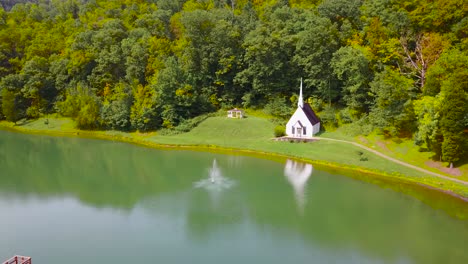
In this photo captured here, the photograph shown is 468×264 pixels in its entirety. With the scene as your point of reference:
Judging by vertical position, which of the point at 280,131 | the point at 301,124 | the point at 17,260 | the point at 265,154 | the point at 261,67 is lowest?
the point at 17,260

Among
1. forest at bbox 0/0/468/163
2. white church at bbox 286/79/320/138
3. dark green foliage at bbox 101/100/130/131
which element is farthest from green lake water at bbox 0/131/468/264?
dark green foliage at bbox 101/100/130/131

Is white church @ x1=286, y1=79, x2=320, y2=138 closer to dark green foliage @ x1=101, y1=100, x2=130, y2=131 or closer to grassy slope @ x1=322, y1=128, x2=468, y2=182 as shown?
grassy slope @ x1=322, y1=128, x2=468, y2=182

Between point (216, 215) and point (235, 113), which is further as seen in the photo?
point (235, 113)

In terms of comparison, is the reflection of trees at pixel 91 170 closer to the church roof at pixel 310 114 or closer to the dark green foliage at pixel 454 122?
the church roof at pixel 310 114

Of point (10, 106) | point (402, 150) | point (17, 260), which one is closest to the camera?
point (17, 260)

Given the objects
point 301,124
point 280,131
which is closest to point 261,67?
point 280,131

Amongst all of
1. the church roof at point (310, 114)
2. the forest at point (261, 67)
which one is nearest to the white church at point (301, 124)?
the church roof at point (310, 114)

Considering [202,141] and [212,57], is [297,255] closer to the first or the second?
[202,141]

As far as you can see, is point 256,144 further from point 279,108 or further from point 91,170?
point 91,170
